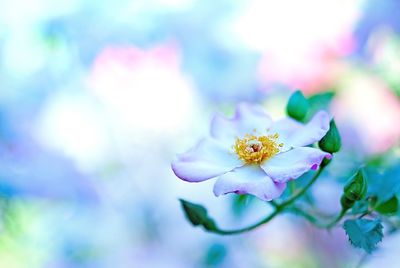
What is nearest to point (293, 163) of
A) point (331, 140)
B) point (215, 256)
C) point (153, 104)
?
point (331, 140)

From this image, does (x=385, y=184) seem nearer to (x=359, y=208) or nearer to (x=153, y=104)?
(x=359, y=208)

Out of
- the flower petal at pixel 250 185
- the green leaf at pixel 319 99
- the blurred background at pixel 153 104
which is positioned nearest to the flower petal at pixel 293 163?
the flower petal at pixel 250 185

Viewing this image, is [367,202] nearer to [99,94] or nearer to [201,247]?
[201,247]

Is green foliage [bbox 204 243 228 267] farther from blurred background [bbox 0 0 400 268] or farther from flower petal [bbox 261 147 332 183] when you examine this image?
flower petal [bbox 261 147 332 183]

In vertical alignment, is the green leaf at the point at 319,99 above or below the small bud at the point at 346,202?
below

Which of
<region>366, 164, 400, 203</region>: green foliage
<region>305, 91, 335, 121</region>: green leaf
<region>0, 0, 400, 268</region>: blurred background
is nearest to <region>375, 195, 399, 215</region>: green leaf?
<region>366, 164, 400, 203</region>: green foliage

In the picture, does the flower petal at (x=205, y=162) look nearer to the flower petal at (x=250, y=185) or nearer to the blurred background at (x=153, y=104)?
the flower petal at (x=250, y=185)

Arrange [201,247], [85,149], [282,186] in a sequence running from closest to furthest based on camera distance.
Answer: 1. [282,186]
2. [201,247]
3. [85,149]

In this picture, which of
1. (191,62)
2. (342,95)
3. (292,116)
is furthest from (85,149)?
(292,116)
